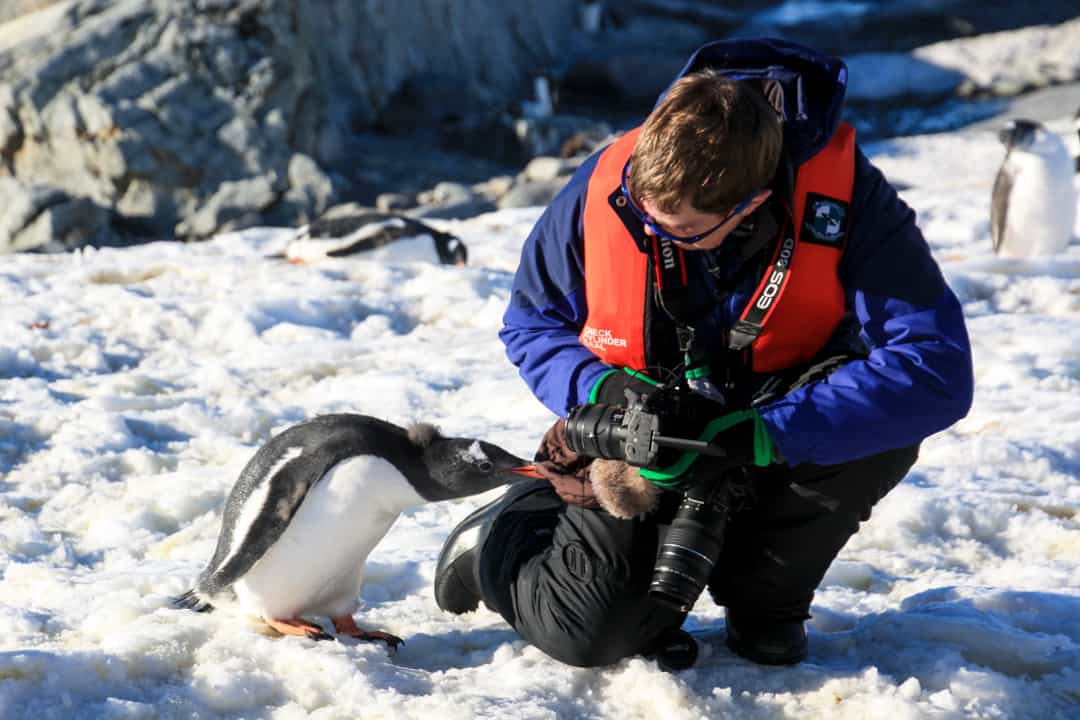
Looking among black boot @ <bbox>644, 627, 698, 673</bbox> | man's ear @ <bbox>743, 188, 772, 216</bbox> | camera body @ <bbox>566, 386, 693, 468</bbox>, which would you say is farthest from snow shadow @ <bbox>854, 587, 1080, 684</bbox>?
man's ear @ <bbox>743, 188, 772, 216</bbox>

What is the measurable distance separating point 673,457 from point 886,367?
364 millimetres

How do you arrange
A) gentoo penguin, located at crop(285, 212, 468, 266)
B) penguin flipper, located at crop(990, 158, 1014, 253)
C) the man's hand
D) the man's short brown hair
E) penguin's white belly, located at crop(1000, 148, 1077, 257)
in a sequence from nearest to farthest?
the man's short brown hair
the man's hand
penguin's white belly, located at crop(1000, 148, 1077, 257)
penguin flipper, located at crop(990, 158, 1014, 253)
gentoo penguin, located at crop(285, 212, 468, 266)

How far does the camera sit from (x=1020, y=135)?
680 centimetres

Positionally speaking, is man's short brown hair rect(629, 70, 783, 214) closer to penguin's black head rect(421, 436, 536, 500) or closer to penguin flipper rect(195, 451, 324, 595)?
penguin's black head rect(421, 436, 536, 500)

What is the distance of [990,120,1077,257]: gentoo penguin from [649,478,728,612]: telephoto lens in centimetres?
452

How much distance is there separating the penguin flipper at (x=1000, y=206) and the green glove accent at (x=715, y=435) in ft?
15.5

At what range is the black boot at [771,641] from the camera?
2107mm

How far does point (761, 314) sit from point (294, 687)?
0.98 meters

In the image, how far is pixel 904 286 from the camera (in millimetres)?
1926

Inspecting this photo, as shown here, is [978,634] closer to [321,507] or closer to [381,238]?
[321,507]

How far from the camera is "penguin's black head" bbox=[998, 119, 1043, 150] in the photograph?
6762 millimetres

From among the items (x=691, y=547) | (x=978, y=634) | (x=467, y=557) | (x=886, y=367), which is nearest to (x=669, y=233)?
(x=886, y=367)

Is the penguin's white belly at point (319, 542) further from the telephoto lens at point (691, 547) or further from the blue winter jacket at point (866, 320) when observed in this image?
the telephoto lens at point (691, 547)

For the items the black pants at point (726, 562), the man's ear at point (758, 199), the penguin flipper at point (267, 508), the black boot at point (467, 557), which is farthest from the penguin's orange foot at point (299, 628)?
the man's ear at point (758, 199)
